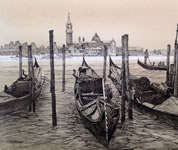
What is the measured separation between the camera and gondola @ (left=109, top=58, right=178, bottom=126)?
3.08 meters

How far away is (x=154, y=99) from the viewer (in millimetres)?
3713

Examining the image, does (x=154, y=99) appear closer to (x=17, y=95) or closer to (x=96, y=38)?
(x=96, y=38)

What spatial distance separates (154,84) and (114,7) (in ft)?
4.78

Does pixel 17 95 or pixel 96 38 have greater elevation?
pixel 96 38

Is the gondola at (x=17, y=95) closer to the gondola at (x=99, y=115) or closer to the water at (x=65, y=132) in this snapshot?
the water at (x=65, y=132)

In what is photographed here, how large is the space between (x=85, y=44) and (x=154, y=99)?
125 cm

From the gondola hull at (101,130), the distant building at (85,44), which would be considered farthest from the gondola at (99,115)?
the distant building at (85,44)

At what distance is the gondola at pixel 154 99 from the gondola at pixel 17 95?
107 cm

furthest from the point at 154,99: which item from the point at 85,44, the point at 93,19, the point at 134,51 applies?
the point at 93,19

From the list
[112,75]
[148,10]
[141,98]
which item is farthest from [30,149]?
[112,75]

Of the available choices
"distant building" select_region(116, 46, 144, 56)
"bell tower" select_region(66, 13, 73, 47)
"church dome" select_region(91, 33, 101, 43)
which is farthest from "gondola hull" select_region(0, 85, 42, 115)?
"distant building" select_region(116, 46, 144, 56)

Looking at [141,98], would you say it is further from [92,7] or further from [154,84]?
[92,7]

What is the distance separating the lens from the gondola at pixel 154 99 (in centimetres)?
308

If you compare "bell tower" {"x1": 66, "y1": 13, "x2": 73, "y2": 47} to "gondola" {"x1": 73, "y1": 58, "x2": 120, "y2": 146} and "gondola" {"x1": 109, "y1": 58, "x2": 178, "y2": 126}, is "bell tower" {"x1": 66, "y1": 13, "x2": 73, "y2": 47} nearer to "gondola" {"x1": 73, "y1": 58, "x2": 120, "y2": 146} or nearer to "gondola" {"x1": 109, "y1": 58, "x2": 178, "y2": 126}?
"gondola" {"x1": 73, "y1": 58, "x2": 120, "y2": 146}
